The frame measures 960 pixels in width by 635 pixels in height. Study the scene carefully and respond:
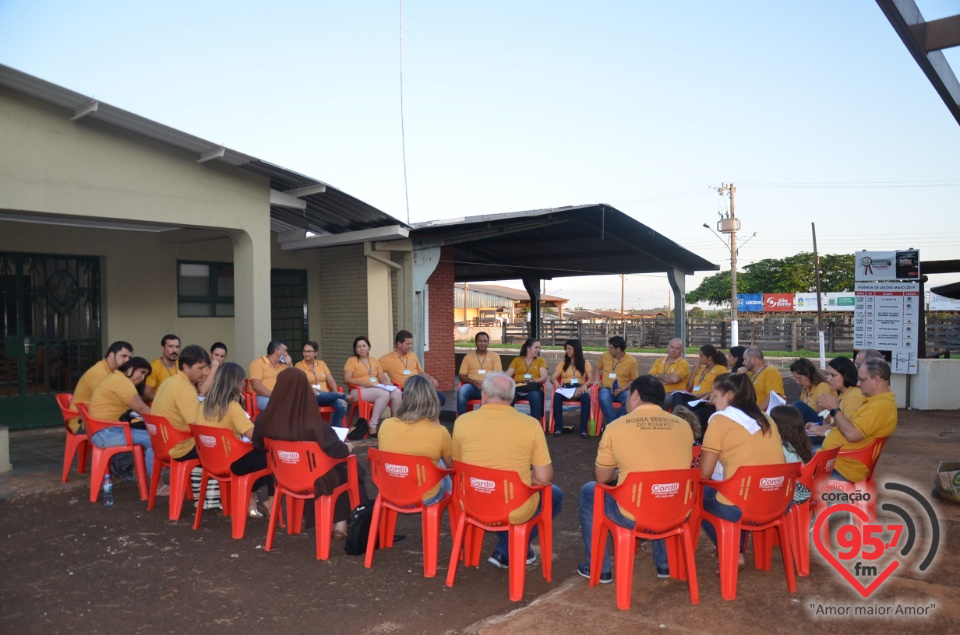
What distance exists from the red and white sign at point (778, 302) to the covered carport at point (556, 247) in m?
26.2

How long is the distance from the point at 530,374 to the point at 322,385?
263 centimetres

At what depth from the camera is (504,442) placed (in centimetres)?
411

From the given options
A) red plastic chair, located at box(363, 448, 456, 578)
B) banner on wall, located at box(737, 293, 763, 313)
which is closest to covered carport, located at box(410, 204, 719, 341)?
red plastic chair, located at box(363, 448, 456, 578)

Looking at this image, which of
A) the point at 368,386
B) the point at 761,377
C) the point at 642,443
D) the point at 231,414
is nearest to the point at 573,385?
the point at 368,386

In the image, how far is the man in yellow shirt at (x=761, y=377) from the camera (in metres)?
7.32

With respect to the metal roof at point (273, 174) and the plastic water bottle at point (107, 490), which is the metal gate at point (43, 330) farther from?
the plastic water bottle at point (107, 490)

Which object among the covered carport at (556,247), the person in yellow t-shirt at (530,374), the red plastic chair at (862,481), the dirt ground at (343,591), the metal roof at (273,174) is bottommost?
the dirt ground at (343,591)

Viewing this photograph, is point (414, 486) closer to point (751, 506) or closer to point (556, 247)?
point (751, 506)

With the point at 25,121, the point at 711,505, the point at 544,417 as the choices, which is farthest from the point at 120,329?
the point at 711,505

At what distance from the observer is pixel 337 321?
1262cm

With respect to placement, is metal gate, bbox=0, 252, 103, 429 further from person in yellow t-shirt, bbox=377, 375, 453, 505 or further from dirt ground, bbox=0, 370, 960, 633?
person in yellow t-shirt, bbox=377, 375, 453, 505

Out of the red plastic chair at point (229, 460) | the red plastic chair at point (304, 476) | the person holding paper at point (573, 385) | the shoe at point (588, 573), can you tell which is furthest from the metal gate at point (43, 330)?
the shoe at point (588, 573)

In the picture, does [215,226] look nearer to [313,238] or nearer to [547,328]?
[313,238]

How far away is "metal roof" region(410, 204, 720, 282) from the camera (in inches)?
450
